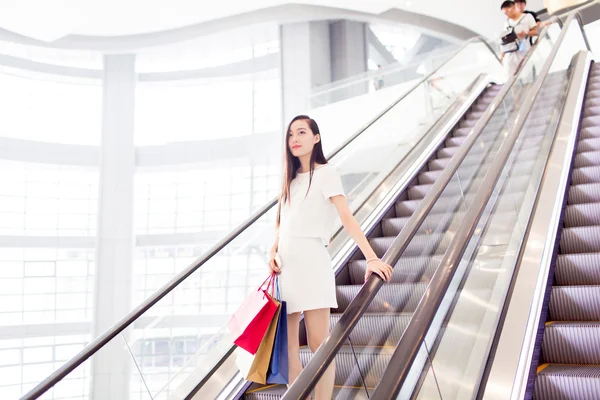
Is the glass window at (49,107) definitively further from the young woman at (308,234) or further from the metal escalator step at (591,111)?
the young woman at (308,234)

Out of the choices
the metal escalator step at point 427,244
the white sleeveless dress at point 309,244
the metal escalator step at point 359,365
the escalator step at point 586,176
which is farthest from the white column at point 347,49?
the metal escalator step at point 359,365

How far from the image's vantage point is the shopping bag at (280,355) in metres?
2.49

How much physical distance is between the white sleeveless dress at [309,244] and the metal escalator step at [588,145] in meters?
4.10

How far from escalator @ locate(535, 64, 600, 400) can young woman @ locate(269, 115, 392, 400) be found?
122 centimetres

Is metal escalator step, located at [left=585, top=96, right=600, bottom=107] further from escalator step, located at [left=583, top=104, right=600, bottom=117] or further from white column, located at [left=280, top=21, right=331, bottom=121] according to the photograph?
white column, located at [left=280, top=21, right=331, bottom=121]

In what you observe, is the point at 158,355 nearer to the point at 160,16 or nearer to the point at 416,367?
the point at 416,367

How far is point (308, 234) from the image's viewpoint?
2496 millimetres

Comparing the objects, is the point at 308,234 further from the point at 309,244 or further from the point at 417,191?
the point at 417,191

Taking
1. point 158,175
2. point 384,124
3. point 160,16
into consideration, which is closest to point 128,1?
point 160,16

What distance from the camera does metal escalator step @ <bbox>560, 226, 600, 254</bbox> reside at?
A: 159 inches

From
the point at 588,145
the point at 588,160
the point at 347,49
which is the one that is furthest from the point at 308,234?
the point at 347,49

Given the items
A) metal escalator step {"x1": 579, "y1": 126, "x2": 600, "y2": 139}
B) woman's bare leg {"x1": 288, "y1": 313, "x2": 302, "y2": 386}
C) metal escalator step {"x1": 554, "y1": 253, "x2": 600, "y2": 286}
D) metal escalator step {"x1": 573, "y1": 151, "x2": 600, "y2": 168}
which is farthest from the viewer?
metal escalator step {"x1": 579, "y1": 126, "x2": 600, "y2": 139}

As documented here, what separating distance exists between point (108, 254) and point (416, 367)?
14.5m

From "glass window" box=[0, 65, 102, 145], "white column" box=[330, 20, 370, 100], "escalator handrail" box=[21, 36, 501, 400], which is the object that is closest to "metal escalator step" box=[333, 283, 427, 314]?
"escalator handrail" box=[21, 36, 501, 400]
